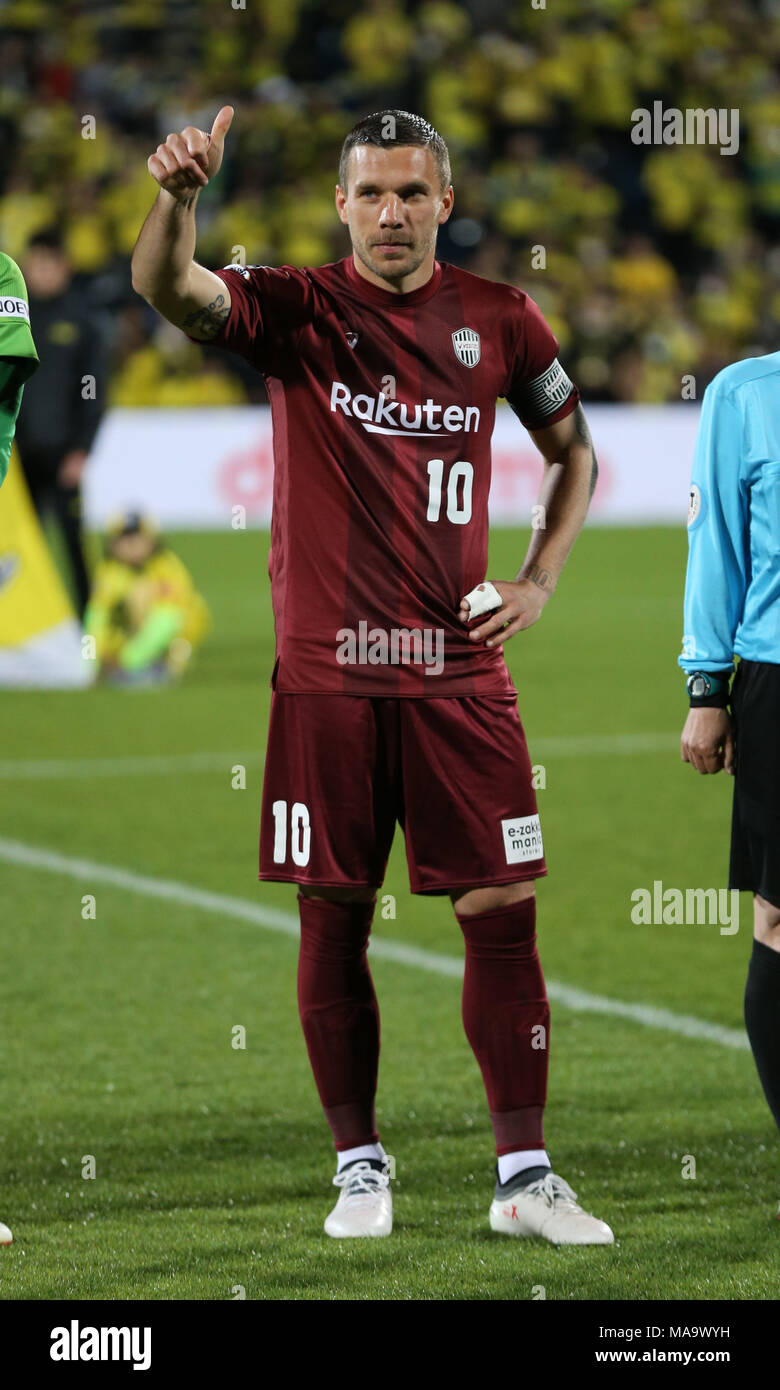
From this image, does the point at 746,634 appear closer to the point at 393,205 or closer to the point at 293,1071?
the point at 393,205

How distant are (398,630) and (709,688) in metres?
0.55

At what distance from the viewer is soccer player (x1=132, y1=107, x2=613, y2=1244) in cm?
351

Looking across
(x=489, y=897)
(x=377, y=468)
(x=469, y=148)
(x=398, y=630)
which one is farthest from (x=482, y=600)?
(x=469, y=148)

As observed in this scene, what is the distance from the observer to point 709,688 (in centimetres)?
349

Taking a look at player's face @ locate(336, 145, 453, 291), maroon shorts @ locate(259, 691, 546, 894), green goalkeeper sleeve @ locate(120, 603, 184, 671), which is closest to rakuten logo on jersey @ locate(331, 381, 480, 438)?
player's face @ locate(336, 145, 453, 291)

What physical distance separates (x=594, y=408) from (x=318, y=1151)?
14.3 m

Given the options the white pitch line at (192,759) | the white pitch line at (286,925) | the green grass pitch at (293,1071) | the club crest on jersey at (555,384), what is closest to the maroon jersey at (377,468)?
the club crest on jersey at (555,384)

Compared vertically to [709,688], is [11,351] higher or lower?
higher

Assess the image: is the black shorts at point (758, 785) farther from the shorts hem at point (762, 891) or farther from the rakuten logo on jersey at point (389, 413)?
the rakuten logo on jersey at point (389, 413)

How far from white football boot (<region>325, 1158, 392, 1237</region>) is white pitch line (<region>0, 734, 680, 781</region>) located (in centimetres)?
491

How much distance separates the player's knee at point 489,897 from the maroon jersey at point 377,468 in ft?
1.15

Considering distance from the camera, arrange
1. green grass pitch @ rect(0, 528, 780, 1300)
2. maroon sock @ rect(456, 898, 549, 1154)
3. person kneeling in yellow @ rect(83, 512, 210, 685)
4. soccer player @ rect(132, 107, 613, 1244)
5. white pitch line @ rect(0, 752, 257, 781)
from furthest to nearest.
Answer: person kneeling in yellow @ rect(83, 512, 210, 685) → white pitch line @ rect(0, 752, 257, 781) → maroon sock @ rect(456, 898, 549, 1154) → soccer player @ rect(132, 107, 613, 1244) → green grass pitch @ rect(0, 528, 780, 1300)

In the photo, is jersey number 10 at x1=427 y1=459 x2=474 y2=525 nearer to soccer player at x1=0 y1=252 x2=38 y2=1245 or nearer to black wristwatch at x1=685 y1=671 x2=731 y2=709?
black wristwatch at x1=685 y1=671 x2=731 y2=709

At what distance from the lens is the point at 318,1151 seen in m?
4.09
